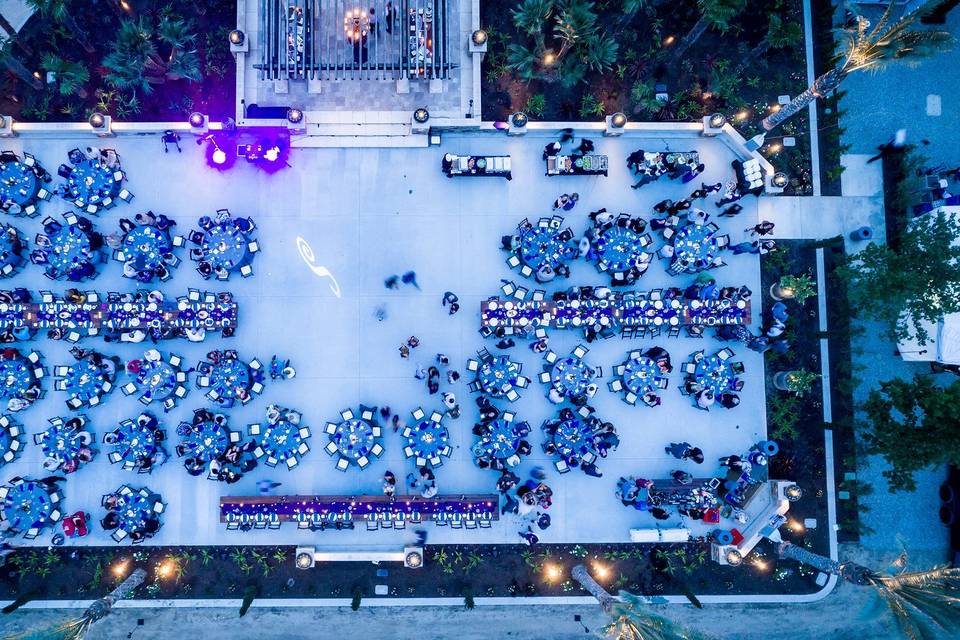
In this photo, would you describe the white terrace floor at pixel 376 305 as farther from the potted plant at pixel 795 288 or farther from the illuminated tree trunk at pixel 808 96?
the illuminated tree trunk at pixel 808 96

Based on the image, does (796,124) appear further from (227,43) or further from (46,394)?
(46,394)

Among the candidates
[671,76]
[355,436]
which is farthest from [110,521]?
[671,76]

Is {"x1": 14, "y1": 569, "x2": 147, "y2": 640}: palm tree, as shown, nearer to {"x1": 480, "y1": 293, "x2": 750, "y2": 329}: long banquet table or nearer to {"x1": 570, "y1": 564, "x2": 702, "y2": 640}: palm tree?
{"x1": 480, "y1": 293, "x2": 750, "y2": 329}: long banquet table

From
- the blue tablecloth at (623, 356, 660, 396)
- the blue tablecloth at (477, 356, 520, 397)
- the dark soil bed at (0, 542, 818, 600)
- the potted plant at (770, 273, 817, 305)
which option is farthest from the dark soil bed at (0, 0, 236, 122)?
the potted plant at (770, 273, 817, 305)

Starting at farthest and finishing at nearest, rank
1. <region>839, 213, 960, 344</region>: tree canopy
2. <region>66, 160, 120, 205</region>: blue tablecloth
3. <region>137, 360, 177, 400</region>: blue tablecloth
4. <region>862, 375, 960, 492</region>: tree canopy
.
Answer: <region>66, 160, 120, 205</region>: blue tablecloth, <region>137, 360, 177, 400</region>: blue tablecloth, <region>839, 213, 960, 344</region>: tree canopy, <region>862, 375, 960, 492</region>: tree canopy

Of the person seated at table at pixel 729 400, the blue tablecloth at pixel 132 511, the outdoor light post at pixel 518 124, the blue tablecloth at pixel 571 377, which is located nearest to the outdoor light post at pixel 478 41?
the outdoor light post at pixel 518 124

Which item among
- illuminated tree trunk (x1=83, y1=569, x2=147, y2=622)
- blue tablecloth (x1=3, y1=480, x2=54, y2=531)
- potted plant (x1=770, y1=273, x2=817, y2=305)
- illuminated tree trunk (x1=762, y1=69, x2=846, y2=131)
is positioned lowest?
illuminated tree trunk (x1=83, y1=569, x2=147, y2=622)

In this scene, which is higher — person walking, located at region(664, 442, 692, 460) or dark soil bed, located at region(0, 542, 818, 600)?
person walking, located at region(664, 442, 692, 460)

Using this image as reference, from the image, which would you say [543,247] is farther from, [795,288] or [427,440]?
[795,288]
